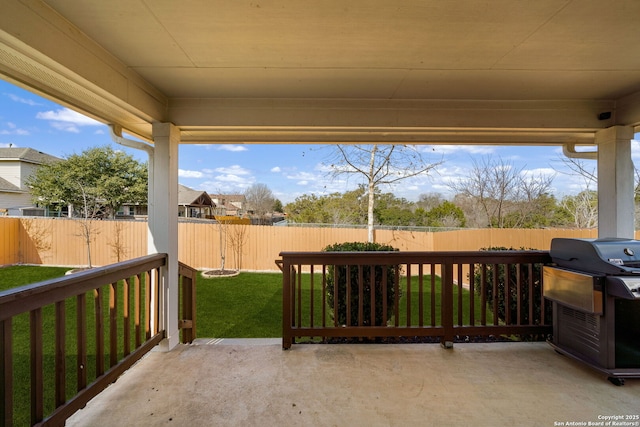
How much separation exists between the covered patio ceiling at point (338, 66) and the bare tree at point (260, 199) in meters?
10.9

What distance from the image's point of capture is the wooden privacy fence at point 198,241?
28.9 feet

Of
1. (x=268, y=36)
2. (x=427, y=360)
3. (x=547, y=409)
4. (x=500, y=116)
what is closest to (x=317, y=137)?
(x=268, y=36)

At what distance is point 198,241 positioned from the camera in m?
9.26

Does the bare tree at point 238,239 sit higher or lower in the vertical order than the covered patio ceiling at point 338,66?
lower

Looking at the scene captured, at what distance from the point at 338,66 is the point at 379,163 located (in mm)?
6019

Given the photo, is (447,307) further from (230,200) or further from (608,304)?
(230,200)

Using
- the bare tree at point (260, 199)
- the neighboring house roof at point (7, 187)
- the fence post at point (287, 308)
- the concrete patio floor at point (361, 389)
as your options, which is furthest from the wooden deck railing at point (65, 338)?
the bare tree at point (260, 199)

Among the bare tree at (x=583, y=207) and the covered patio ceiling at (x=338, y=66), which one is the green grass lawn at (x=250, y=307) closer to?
the covered patio ceiling at (x=338, y=66)

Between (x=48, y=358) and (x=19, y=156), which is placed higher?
(x=19, y=156)

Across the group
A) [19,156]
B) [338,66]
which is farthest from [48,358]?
[19,156]

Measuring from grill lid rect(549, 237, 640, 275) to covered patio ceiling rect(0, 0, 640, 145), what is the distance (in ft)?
4.41

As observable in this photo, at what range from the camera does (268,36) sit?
74.5 inches

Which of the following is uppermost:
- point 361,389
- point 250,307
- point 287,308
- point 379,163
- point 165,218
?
point 379,163

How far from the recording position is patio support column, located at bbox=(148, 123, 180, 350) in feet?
9.46
